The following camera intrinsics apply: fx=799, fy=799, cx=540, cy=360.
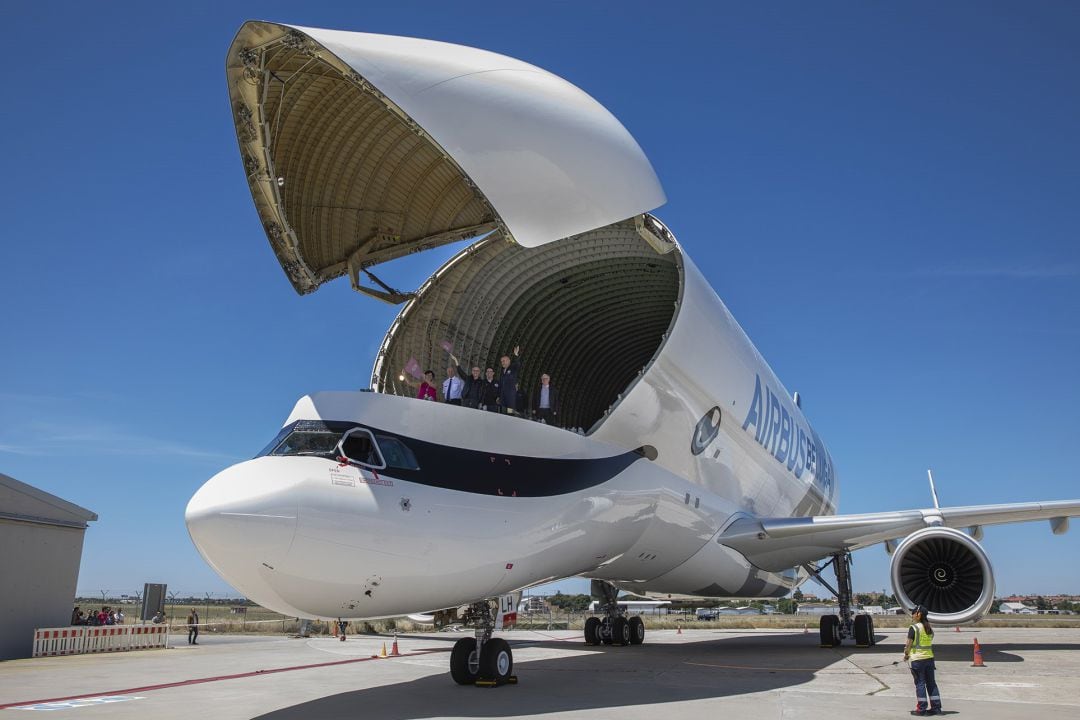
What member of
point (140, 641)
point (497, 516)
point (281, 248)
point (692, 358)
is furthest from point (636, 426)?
point (140, 641)

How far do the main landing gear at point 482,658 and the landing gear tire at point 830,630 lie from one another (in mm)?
10465

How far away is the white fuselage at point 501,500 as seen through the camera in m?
7.57

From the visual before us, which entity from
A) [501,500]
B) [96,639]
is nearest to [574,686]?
[501,500]

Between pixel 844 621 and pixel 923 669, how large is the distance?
10.6m

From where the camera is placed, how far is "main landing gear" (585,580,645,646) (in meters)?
18.9

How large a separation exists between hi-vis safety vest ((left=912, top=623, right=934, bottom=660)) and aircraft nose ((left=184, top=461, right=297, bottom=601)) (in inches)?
256

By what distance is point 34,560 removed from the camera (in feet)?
63.7

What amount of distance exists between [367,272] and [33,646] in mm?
13509

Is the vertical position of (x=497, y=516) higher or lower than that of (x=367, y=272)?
lower

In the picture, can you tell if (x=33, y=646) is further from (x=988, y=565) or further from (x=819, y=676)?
(x=988, y=565)

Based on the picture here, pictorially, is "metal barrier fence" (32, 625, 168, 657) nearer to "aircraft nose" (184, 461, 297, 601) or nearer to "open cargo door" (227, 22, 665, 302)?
"open cargo door" (227, 22, 665, 302)

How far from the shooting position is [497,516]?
30.0 ft

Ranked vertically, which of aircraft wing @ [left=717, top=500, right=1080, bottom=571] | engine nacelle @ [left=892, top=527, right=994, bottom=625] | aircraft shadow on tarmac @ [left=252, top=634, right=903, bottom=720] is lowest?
aircraft shadow on tarmac @ [left=252, top=634, right=903, bottom=720]

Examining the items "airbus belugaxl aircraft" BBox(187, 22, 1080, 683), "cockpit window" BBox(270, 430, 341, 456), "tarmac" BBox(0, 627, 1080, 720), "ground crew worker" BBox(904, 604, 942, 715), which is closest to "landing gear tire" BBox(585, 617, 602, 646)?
"airbus belugaxl aircraft" BBox(187, 22, 1080, 683)
